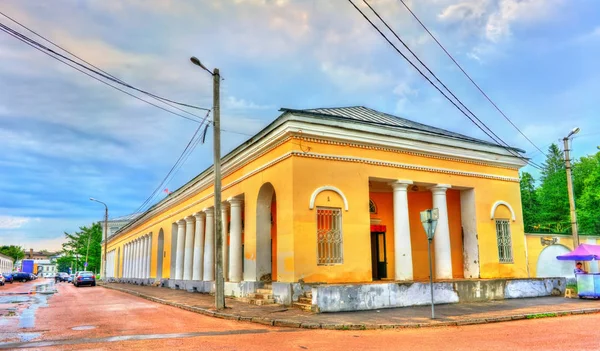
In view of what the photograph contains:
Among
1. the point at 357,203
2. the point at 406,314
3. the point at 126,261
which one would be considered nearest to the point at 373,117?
the point at 357,203

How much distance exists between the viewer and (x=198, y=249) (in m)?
24.7

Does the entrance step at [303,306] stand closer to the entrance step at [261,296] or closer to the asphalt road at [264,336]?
the entrance step at [261,296]

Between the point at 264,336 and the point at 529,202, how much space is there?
46.0m

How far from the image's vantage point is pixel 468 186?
18266 millimetres

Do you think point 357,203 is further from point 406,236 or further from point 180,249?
point 180,249

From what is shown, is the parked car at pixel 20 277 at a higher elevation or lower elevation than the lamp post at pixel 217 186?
lower

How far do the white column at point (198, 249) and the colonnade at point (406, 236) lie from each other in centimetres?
1184

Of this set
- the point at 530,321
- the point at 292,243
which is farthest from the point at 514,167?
the point at 292,243

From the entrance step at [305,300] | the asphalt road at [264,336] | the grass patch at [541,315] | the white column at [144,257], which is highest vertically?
the white column at [144,257]

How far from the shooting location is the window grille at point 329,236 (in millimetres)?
14508

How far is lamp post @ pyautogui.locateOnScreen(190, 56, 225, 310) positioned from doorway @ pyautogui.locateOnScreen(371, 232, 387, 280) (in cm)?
760

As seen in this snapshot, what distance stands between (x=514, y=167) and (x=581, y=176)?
92.1 ft

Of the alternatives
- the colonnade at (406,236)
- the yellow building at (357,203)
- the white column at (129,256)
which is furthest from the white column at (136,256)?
the colonnade at (406,236)

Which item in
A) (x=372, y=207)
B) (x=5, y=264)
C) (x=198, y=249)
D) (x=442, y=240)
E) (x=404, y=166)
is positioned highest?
(x=404, y=166)
